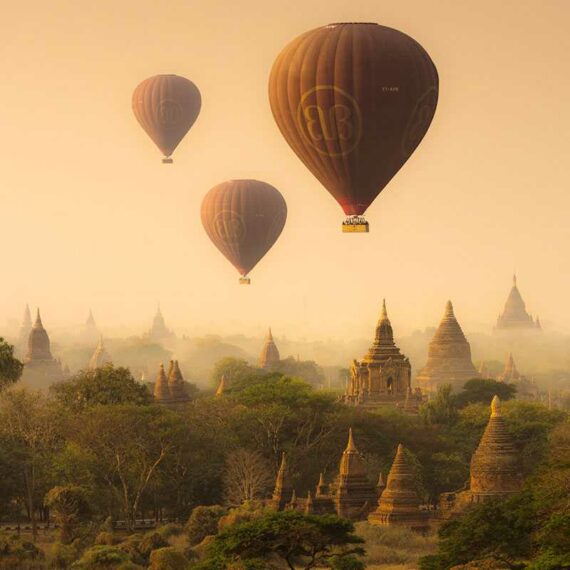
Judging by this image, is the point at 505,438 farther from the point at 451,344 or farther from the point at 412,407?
the point at 451,344

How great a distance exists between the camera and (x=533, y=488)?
2822 inches

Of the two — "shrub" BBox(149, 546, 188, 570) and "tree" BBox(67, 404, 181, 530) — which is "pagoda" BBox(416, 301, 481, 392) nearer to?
"tree" BBox(67, 404, 181, 530)

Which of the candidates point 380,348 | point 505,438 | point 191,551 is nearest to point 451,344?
point 380,348

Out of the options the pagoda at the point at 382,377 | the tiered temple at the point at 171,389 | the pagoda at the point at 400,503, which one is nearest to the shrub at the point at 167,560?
the pagoda at the point at 400,503

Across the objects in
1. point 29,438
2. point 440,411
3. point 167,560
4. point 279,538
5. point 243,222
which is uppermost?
point 243,222

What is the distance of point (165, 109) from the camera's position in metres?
146

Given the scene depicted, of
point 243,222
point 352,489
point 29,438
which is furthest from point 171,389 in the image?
point 352,489

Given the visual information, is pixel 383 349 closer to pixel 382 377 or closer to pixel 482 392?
pixel 382 377

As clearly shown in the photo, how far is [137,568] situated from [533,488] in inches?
578

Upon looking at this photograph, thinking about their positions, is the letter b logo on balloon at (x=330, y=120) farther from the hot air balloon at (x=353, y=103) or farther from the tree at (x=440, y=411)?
the tree at (x=440, y=411)

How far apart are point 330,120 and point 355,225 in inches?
204

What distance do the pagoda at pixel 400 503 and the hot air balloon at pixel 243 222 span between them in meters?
42.8

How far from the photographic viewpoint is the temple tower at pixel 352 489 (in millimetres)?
92312

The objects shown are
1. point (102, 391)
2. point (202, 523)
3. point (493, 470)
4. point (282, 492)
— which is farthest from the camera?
point (102, 391)
